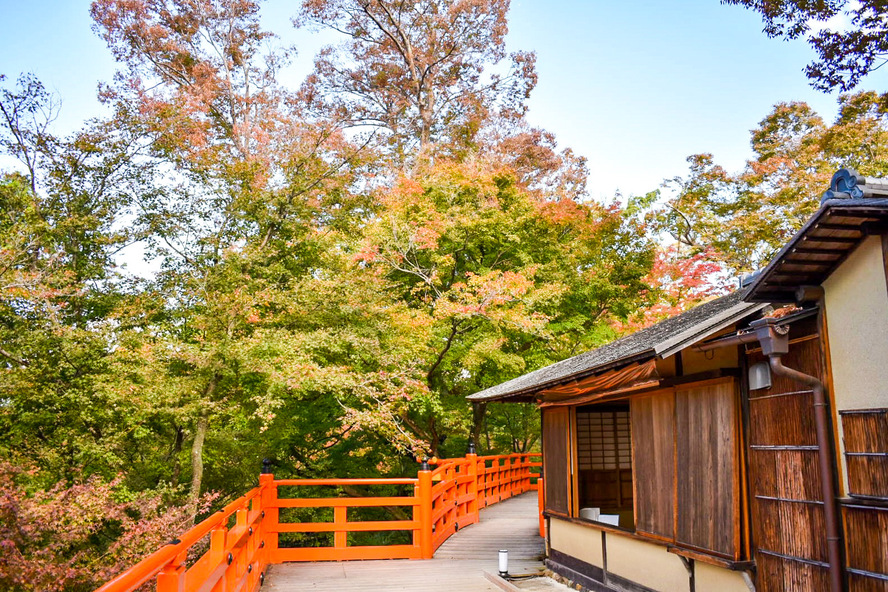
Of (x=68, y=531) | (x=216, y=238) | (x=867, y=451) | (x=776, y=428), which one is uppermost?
Answer: (x=216, y=238)

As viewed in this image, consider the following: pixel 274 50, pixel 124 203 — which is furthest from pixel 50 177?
pixel 274 50

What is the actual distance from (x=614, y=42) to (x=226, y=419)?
1904 centimetres

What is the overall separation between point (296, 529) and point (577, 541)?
3.82 metres

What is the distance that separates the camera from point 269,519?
8.66 meters

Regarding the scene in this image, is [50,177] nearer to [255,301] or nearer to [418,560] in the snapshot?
[255,301]

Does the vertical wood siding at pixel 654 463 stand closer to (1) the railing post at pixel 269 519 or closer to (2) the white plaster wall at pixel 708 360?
Result: (2) the white plaster wall at pixel 708 360

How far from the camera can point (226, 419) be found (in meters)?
14.2

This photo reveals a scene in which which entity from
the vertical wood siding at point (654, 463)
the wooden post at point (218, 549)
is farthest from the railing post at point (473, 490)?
the wooden post at point (218, 549)

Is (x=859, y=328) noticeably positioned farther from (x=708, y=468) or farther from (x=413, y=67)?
(x=413, y=67)

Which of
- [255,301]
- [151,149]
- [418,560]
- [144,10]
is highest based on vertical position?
[144,10]

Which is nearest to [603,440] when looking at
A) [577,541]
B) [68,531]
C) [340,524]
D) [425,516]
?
[577,541]

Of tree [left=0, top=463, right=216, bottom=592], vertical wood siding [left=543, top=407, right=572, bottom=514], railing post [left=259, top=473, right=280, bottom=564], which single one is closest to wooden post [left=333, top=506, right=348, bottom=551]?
railing post [left=259, top=473, right=280, bottom=564]

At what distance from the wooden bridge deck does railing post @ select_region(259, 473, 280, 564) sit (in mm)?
233

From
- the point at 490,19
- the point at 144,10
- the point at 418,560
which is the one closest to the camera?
the point at 418,560
